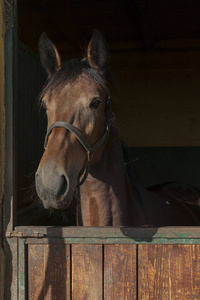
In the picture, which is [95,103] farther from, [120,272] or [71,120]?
[120,272]

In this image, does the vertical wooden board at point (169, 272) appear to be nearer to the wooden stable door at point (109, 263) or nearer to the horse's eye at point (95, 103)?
the wooden stable door at point (109, 263)

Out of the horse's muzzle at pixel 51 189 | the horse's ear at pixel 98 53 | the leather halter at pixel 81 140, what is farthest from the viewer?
the horse's ear at pixel 98 53

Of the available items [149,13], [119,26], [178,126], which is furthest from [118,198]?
[178,126]

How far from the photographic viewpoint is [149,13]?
15.8ft

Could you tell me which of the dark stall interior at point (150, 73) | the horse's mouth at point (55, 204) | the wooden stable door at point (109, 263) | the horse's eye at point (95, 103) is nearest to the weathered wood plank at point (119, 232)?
the wooden stable door at point (109, 263)

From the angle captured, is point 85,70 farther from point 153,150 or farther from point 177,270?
point 153,150

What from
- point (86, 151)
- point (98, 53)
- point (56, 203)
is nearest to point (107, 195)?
point (86, 151)

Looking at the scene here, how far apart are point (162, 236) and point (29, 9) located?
4.11 metres

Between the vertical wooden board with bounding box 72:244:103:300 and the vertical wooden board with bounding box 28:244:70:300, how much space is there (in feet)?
0.11

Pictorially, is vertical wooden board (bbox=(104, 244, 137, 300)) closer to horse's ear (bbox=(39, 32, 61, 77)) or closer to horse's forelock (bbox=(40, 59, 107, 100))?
horse's forelock (bbox=(40, 59, 107, 100))

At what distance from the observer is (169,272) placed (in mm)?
1743

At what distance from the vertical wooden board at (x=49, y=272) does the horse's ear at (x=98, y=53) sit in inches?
41.1

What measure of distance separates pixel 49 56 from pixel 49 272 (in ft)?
4.05

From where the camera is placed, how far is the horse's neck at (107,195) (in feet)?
7.18
